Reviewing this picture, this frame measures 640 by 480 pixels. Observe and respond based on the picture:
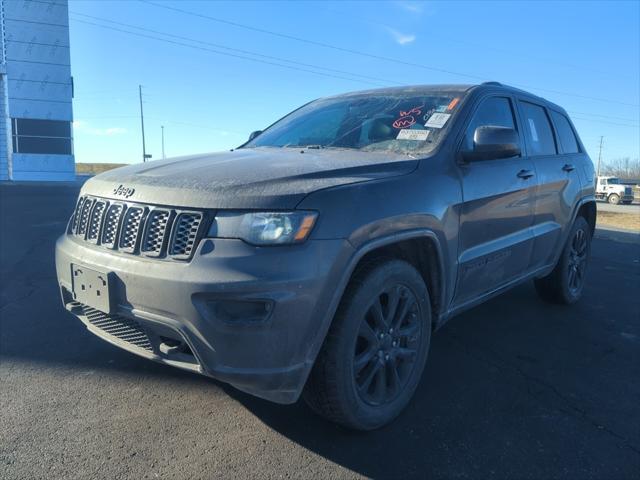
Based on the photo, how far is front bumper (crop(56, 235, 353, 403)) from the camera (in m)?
2.10

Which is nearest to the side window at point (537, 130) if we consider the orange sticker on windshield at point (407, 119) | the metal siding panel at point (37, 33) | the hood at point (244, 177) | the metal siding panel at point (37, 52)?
the orange sticker on windshield at point (407, 119)

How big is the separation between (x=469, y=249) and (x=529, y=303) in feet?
8.32

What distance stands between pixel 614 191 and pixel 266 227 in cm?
4608

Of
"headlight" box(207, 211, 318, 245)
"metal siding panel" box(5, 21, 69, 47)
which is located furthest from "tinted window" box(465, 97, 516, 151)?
"metal siding panel" box(5, 21, 69, 47)

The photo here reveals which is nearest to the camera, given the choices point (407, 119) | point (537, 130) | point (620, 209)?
point (407, 119)

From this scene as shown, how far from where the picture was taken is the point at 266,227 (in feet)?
7.14

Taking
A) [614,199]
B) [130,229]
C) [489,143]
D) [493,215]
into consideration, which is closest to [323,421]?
[130,229]

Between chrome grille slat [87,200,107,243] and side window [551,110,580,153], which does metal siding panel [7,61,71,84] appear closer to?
side window [551,110,580,153]

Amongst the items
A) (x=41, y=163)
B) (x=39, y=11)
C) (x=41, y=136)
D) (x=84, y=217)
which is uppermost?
(x=39, y=11)

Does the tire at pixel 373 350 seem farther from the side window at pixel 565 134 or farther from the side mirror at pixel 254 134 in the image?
the side window at pixel 565 134

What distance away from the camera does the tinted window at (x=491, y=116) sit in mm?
3345

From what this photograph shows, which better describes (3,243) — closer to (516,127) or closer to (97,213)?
(97,213)

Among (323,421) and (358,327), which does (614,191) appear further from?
(358,327)

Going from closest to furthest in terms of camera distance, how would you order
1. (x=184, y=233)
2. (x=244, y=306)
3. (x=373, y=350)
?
(x=244, y=306), (x=184, y=233), (x=373, y=350)
